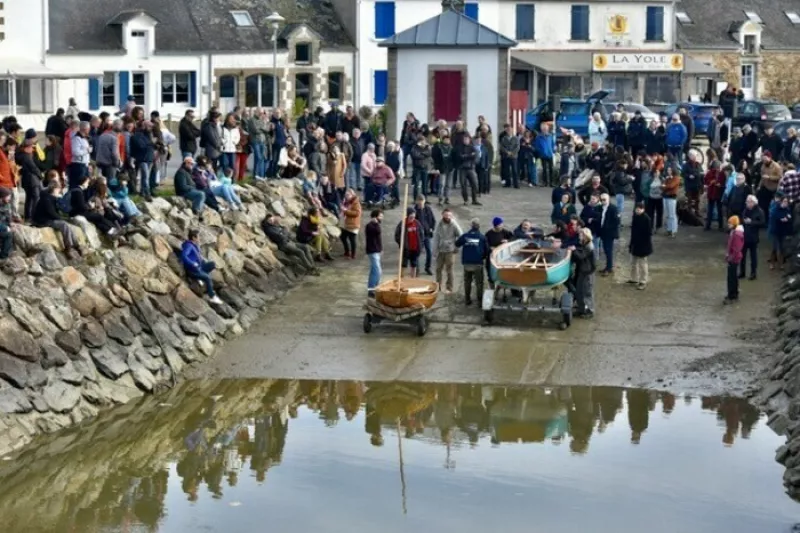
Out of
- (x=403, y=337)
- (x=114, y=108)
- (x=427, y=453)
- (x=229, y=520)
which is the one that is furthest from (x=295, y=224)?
(x=114, y=108)

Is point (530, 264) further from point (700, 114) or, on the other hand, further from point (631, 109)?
point (631, 109)

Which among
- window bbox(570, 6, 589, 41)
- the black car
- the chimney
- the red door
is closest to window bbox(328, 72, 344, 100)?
window bbox(570, 6, 589, 41)

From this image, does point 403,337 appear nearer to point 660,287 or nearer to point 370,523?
point 660,287

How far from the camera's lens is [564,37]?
6412 centimetres

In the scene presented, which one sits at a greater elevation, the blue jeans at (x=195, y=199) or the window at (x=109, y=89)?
the window at (x=109, y=89)

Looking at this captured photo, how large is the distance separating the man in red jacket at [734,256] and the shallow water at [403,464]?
530 centimetres

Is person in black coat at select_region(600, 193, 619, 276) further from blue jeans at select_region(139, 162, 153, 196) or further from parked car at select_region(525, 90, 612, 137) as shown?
parked car at select_region(525, 90, 612, 137)

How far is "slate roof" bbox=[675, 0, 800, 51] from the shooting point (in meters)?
70.6

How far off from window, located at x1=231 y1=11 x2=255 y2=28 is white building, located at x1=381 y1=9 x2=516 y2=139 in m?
18.8

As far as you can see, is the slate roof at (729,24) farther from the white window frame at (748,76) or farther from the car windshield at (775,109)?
the car windshield at (775,109)

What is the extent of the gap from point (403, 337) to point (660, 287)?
20.1 ft

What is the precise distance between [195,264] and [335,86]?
111ft

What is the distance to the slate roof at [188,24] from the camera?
5688 cm

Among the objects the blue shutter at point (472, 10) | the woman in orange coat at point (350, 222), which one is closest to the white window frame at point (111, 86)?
the blue shutter at point (472, 10)
